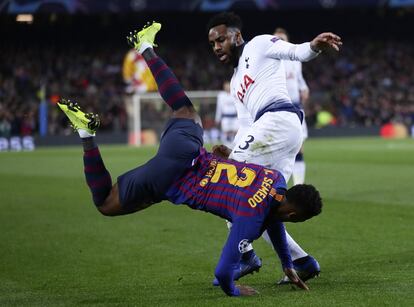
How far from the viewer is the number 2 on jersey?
687cm

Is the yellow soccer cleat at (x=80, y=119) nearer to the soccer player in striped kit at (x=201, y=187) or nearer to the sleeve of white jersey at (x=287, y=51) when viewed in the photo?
the soccer player in striped kit at (x=201, y=187)

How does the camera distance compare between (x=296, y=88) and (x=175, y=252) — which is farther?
(x=296, y=88)

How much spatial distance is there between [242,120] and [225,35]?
1.10 metres

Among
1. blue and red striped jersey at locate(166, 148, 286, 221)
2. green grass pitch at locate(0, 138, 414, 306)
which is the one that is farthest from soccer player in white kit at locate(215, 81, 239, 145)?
blue and red striped jersey at locate(166, 148, 286, 221)

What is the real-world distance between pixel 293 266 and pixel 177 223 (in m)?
4.51

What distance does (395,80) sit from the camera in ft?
151

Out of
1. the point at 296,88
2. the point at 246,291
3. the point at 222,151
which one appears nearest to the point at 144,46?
the point at 222,151

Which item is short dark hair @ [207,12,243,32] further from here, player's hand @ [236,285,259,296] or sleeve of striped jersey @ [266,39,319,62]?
player's hand @ [236,285,259,296]

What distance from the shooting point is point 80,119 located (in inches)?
287

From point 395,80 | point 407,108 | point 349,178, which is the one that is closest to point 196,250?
point 349,178

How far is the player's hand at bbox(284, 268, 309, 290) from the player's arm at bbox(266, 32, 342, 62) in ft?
5.87

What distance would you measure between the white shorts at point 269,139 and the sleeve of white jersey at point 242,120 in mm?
238

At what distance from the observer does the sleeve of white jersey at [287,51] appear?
7.29 meters

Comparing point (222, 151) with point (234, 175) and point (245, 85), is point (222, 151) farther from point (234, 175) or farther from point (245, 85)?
point (234, 175)
